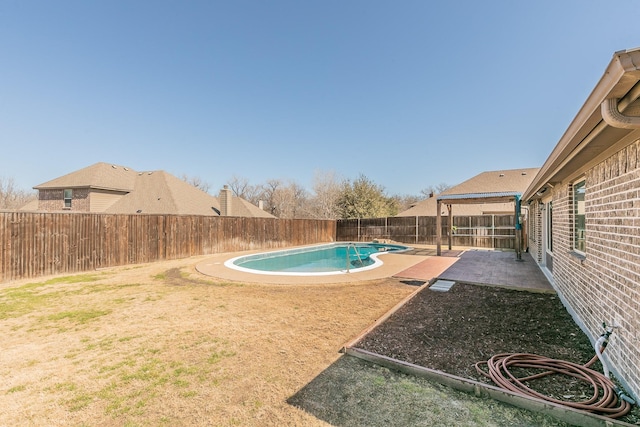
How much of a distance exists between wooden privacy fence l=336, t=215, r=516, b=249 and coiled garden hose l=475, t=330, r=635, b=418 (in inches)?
550

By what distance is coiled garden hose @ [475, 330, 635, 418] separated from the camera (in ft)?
7.14

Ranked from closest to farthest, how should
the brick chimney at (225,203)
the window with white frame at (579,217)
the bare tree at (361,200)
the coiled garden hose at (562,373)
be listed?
the coiled garden hose at (562,373)
the window with white frame at (579,217)
the brick chimney at (225,203)
the bare tree at (361,200)

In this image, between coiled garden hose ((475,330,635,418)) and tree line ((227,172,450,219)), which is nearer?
coiled garden hose ((475,330,635,418))

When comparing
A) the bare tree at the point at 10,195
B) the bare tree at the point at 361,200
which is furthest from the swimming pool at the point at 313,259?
the bare tree at the point at 10,195

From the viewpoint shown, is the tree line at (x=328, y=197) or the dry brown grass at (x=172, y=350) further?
the tree line at (x=328, y=197)

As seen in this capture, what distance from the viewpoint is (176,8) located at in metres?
10.5

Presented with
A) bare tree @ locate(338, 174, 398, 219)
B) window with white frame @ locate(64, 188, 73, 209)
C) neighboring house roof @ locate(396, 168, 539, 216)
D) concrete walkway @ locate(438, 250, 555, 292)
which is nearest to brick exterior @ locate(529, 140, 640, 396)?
concrete walkway @ locate(438, 250, 555, 292)

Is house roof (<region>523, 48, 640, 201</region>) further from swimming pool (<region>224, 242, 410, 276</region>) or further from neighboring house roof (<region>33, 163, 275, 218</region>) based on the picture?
neighboring house roof (<region>33, 163, 275, 218</region>)

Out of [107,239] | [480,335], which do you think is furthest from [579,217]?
[107,239]

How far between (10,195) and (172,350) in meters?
44.6

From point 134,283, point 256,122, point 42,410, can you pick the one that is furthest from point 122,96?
point 42,410

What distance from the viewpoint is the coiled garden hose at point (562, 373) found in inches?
85.7

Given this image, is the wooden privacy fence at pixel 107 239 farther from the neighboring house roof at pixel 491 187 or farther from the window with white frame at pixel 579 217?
the neighboring house roof at pixel 491 187

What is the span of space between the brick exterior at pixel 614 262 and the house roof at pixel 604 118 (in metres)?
0.13
